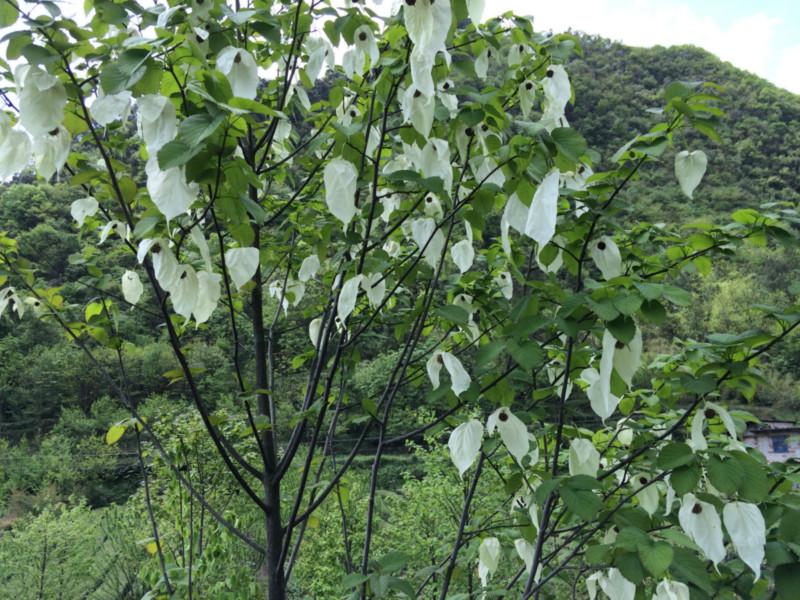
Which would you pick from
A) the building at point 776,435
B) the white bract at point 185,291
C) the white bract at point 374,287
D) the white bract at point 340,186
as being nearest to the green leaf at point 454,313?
the white bract at point 374,287

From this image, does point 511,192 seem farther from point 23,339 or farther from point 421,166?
point 23,339

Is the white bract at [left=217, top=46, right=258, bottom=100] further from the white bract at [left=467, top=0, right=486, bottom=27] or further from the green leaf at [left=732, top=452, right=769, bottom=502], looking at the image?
the green leaf at [left=732, top=452, right=769, bottom=502]

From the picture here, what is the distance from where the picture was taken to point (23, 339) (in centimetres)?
1195

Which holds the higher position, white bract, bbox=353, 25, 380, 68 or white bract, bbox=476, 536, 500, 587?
white bract, bbox=353, 25, 380, 68

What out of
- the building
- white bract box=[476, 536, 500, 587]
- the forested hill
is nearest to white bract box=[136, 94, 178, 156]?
white bract box=[476, 536, 500, 587]

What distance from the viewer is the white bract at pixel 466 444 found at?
80cm

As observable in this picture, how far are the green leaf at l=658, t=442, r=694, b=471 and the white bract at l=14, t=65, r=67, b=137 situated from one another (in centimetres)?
72

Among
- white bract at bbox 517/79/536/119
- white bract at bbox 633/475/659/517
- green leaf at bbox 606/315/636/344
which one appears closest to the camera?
green leaf at bbox 606/315/636/344

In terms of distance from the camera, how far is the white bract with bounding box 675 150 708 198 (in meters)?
0.73

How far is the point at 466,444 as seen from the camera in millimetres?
807

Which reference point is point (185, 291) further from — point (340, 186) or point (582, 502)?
point (582, 502)

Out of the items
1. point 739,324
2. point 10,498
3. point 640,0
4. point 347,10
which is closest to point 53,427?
point 10,498

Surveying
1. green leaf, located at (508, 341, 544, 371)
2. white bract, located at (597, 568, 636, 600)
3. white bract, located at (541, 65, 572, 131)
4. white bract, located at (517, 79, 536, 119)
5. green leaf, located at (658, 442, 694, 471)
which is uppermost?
white bract, located at (517, 79, 536, 119)

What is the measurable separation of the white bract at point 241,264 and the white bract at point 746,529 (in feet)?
1.93
